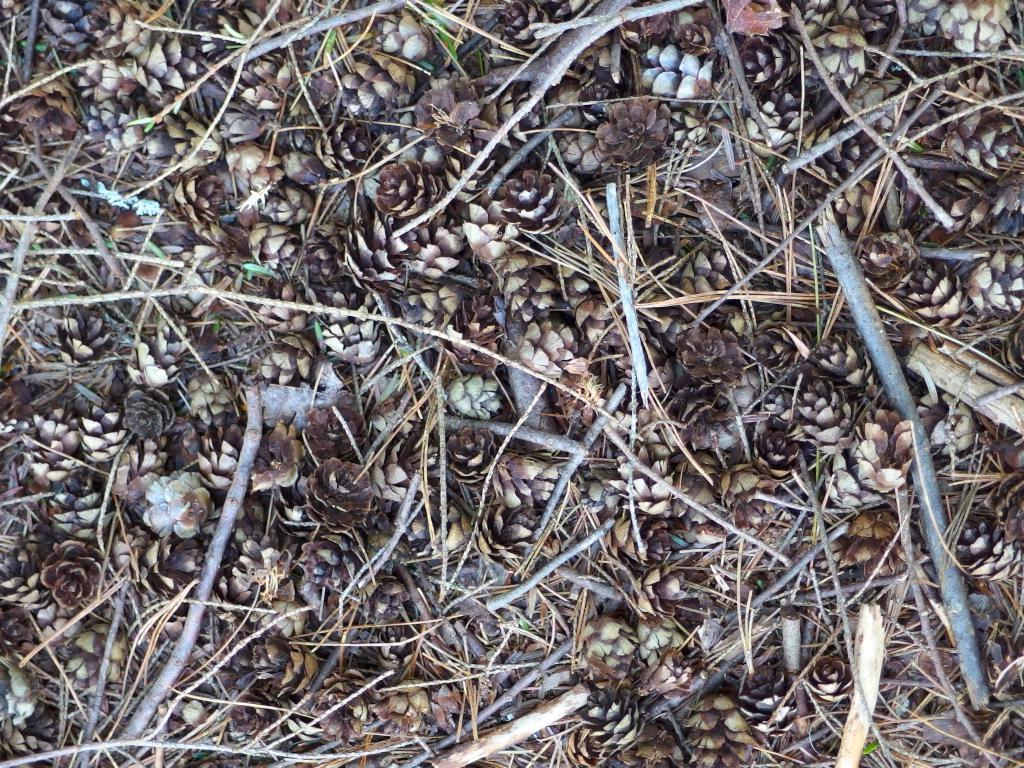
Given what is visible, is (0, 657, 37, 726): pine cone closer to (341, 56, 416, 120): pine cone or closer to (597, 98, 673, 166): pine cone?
(341, 56, 416, 120): pine cone

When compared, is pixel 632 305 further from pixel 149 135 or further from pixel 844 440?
pixel 149 135

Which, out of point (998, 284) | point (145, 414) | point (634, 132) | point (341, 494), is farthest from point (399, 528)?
point (998, 284)

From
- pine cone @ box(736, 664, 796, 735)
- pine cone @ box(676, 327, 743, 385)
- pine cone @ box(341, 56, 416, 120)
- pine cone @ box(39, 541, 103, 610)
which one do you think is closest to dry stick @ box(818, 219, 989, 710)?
pine cone @ box(676, 327, 743, 385)

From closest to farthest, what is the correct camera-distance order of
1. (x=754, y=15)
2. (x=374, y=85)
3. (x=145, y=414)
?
(x=754, y=15), (x=374, y=85), (x=145, y=414)

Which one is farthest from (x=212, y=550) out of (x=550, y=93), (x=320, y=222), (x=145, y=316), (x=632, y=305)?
(x=550, y=93)

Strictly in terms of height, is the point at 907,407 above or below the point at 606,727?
above

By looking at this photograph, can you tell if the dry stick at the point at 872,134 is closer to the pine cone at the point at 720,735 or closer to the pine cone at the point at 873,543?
the pine cone at the point at 873,543

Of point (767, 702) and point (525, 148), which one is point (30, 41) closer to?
point (525, 148)
